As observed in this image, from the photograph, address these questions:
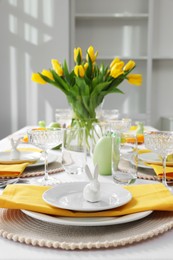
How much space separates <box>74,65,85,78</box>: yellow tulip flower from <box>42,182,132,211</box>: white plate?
0.59 m

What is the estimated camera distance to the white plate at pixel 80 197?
0.77 m

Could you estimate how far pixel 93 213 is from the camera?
76 cm

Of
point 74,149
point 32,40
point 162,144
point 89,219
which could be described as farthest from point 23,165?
point 32,40

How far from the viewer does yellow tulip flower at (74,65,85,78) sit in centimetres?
142

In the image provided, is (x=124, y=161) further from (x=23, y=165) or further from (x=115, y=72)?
(x=115, y=72)

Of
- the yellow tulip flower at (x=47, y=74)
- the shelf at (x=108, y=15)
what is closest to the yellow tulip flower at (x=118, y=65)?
the yellow tulip flower at (x=47, y=74)

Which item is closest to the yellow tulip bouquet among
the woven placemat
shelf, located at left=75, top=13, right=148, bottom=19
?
the woven placemat

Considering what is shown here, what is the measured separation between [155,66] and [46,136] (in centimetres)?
316

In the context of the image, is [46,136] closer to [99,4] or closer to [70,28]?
[70,28]

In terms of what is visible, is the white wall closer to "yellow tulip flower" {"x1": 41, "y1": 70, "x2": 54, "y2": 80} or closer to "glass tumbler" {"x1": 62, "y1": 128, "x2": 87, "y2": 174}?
"yellow tulip flower" {"x1": 41, "y1": 70, "x2": 54, "y2": 80}

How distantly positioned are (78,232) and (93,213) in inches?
2.2

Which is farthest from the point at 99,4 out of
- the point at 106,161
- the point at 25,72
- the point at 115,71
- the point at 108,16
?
the point at 106,161

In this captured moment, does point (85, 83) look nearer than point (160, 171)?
No

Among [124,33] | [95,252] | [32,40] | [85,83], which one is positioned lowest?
[95,252]
